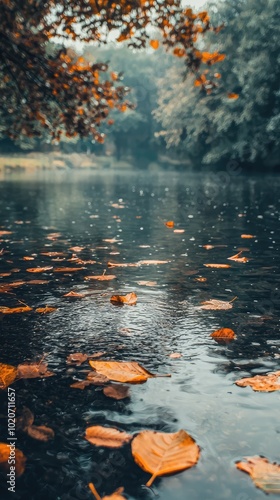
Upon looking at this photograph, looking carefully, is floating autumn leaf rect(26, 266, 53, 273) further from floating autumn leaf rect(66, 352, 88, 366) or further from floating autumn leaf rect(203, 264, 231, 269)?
floating autumn leaf rect(66, 352, 88, 366)

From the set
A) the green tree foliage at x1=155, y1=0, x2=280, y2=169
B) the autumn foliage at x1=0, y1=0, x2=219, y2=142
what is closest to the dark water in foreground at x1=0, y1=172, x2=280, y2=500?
the autumn foliage at x1=0, y1=0, x2=219, y2=142

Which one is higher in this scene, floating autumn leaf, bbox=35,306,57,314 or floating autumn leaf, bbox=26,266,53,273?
floating autumn leaf, bbox=35,306,57,314

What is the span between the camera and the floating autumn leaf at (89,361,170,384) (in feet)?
7.35

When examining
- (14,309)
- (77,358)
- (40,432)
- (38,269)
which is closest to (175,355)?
(77,358)

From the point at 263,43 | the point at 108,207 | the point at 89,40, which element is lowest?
the point at 108,207

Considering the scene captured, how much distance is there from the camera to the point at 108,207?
39.7 feet

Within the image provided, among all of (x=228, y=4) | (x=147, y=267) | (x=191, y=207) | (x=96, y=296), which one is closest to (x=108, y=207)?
(x=191, y=207)

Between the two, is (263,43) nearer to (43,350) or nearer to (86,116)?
(86,116)

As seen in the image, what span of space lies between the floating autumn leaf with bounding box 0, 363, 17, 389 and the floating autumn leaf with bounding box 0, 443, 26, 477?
520mm

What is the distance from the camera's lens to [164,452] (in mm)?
1623

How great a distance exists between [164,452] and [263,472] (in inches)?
12.0

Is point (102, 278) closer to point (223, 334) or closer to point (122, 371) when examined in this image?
point (223, 334)

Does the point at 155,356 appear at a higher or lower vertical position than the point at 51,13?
lower

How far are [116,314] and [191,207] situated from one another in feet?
29.3
